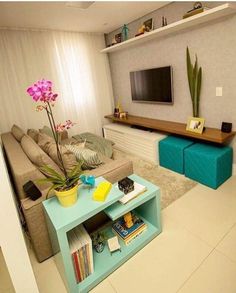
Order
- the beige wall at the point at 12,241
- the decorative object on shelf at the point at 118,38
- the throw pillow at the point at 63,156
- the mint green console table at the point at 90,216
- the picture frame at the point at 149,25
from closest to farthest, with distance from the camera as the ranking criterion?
the beige wall at the point at 12,241, the mint green console table at the point at 90,216, the throw pillow at the point at 63,156, the picture frame at the point at 149,25, the decorative object on shelf at the point at 118,38

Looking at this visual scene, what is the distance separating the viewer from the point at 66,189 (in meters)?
1.37

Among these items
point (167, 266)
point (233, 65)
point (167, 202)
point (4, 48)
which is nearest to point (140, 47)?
point (233, 65)

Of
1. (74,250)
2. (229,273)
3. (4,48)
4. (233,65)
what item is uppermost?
(4,48)

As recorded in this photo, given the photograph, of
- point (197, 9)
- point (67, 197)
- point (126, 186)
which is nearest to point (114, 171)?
point (126, 186)

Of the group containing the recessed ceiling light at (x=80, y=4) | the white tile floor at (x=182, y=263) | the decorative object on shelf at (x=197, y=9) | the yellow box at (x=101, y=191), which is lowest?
the white tile floor at (x=182, y=263)

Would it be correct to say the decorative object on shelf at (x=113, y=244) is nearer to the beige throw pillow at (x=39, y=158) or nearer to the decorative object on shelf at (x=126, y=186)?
the decorative object on shelf at (x=126, y=186)

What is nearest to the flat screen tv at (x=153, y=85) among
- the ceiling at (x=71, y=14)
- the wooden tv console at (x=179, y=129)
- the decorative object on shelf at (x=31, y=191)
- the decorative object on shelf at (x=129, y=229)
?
the wooden tv console at (x=179, y=129)

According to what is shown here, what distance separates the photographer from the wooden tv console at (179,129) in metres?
2.39

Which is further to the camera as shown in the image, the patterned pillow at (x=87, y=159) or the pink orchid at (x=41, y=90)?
the patterned pillow at (x=87, y=159)

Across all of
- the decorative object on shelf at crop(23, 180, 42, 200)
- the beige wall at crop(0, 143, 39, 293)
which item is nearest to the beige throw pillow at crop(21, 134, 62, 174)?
the decorative object on shelf at crop(23, 180, 42, 200)

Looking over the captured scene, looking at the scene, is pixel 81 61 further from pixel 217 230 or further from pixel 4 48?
pixel 217 230

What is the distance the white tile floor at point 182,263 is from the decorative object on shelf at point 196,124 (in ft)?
3.36

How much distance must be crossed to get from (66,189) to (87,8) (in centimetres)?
249

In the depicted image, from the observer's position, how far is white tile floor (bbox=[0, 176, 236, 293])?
1373mm
